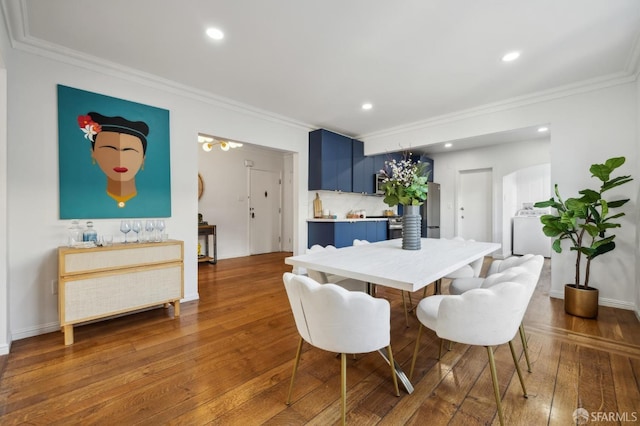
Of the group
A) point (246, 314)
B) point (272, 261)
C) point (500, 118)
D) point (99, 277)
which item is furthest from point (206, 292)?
point (500, 118)

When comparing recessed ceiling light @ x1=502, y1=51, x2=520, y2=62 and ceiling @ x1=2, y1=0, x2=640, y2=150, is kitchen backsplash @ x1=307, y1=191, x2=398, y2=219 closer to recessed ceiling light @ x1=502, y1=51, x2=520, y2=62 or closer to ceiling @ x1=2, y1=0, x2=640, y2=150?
ceiling @ x1=2, y1=0, x2=640, y2=150

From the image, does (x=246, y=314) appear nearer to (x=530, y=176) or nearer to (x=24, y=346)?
A: (x=24, y=346)

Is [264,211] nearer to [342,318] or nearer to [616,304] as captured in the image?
[342,318]

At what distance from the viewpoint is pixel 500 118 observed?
147 inches

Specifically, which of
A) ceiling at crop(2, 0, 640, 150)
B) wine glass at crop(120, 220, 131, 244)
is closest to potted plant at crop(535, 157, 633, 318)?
ceiling at crop(2, 0, 640, 150)

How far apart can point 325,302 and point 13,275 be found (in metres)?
2.78

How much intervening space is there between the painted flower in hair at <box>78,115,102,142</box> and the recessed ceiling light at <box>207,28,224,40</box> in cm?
146

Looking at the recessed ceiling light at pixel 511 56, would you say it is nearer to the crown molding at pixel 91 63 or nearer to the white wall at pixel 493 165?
the crown molding at pixel 91 63

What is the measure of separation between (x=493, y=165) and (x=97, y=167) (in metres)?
6.78

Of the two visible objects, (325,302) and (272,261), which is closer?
(325,302)

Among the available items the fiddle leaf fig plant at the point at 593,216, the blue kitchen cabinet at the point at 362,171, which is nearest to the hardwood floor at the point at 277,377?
the fiddle leaf fig plant at the point at 593,216

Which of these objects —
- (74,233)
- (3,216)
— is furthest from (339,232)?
(3,216)

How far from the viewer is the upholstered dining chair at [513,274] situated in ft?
5.39

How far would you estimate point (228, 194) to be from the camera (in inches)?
242
